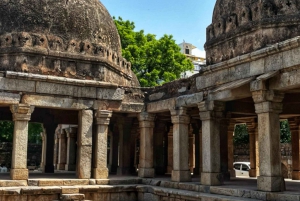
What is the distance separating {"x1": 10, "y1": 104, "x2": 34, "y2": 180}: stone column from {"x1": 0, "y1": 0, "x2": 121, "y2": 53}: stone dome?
241 cm

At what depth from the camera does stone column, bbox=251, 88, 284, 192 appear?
7797 mm

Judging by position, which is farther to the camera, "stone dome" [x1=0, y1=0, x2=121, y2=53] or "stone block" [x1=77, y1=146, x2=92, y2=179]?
"stone dome" [x1=0, y1=0, x2=121, y2=53]

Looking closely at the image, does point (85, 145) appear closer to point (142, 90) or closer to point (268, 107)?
point (142, 90)

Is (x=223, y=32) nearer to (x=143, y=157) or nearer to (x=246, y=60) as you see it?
(x=246, y=60)

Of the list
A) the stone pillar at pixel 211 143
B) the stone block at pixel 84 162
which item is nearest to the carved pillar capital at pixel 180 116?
the stone pillar at pixel 211 143

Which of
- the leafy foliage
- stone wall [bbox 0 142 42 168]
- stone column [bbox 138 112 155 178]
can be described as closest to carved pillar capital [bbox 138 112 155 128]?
stone column [bbox 138 112 155 178]

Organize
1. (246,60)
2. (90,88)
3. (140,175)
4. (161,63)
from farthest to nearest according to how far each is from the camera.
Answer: (161,63)
(140,175)
(90,88)
(246,60)

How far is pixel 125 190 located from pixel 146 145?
179 centimetres

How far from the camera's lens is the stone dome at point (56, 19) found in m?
11.1

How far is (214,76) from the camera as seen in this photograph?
9.66 meters

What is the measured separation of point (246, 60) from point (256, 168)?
784 centimetres

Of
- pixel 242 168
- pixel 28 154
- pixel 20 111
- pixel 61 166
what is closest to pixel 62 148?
pixel 61 166

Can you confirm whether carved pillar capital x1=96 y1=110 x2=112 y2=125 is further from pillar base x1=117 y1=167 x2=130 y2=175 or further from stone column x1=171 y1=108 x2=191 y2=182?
→ pillar base x1=117 y1=167 x2=130 y2=175

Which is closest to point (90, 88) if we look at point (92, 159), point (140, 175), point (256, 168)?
point (92, 159)
